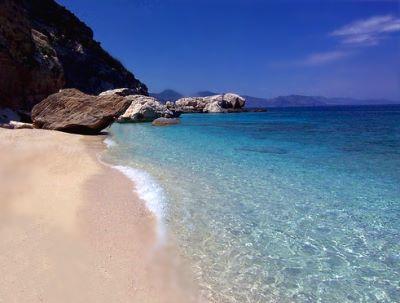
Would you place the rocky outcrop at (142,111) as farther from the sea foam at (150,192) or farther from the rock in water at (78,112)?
the sea foam at (150,192)

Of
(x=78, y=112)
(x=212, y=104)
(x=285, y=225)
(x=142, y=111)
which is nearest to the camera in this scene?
(x=285, y=225)

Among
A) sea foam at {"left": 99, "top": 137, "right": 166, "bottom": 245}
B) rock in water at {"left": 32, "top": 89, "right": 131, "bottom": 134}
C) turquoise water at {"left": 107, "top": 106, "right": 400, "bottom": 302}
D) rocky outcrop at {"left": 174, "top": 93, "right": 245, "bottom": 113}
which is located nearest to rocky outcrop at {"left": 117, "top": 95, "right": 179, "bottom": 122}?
rock in water at {"left": 32, "top": 89, "right": 131, "bottom": 134}

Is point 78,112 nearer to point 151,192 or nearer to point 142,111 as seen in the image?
point 151,192

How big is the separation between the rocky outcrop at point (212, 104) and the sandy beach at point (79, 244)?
2563 inches

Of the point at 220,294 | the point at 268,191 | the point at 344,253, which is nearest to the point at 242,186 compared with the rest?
the point at 268,191

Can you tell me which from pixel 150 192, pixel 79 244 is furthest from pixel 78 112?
pixel 79 244

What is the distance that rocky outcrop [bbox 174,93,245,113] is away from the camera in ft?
255

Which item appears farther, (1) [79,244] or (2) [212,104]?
(2) [212,104]

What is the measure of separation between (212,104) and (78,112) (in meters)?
57.6

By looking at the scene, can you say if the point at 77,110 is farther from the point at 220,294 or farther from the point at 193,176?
the point at 220,294

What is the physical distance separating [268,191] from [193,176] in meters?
2.65

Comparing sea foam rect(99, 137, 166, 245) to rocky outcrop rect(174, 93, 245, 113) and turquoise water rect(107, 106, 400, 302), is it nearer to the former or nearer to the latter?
turquoise water rect(107, 106, 400, 302)

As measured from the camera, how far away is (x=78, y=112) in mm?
22531

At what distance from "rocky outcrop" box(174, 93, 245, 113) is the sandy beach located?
2563 inches
